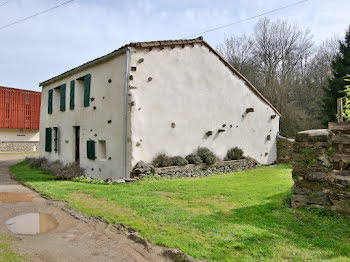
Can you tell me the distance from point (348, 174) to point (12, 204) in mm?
7095

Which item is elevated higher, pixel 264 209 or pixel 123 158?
pixel 123 158

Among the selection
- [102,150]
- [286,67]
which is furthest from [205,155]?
[286,67]

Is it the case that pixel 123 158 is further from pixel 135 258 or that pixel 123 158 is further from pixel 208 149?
pixel 135 258

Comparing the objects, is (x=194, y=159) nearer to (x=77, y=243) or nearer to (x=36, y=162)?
(x=77, y=243)

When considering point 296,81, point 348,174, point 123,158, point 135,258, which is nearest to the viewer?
point 135,258

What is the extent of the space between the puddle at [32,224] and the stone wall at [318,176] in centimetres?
475

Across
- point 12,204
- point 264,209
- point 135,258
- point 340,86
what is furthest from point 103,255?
point 340,86

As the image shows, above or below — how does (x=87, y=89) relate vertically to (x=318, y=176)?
above

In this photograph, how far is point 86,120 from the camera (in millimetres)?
11430

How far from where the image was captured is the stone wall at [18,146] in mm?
24458

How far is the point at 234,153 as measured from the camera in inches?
493

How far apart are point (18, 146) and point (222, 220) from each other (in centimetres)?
2668

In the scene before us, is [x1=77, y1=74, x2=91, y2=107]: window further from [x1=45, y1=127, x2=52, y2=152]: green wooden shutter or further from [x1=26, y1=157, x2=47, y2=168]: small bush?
[x1=26, y1=157, x2=47, y2=168]: small bush

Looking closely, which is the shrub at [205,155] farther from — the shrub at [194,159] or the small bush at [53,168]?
the small bush at [53,168]
